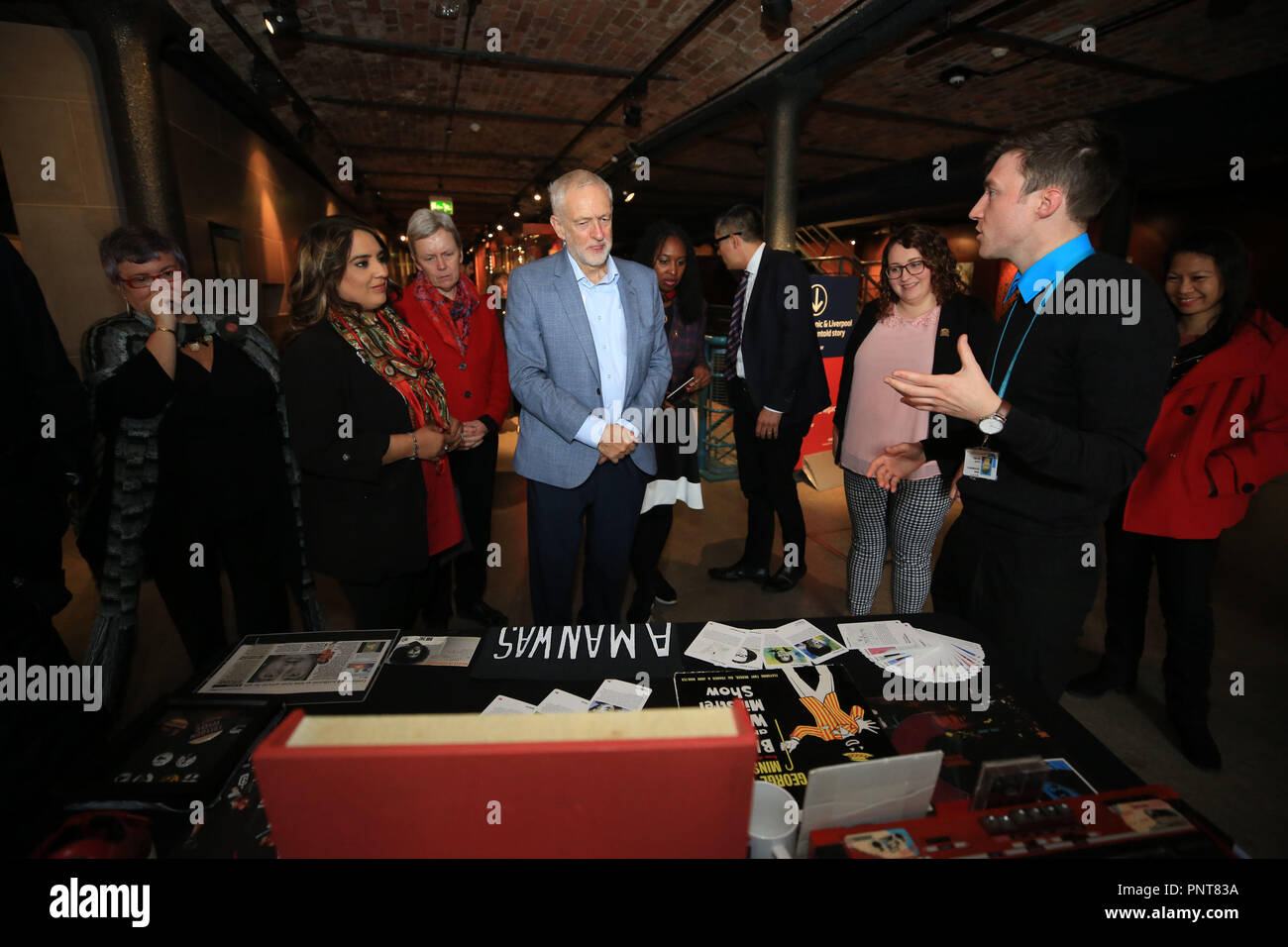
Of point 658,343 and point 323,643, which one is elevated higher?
point 658,343

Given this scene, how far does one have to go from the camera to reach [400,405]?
183 cm

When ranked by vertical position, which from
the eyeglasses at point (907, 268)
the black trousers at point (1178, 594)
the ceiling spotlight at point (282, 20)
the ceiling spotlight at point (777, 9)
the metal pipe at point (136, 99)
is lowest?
the black trousers at point (1178, 594)

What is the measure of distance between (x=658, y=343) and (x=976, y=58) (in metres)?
6.00

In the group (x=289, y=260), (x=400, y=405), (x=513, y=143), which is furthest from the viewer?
(x=513, y=143)

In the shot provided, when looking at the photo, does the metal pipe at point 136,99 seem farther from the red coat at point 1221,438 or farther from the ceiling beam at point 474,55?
the red coat at point 1221,438

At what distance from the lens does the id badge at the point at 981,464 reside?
1.38m

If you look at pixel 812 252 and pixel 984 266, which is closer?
pixel 984 266

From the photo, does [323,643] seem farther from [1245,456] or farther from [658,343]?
[1245,456]

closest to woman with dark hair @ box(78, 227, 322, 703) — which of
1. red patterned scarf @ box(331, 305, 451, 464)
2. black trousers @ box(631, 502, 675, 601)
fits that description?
red patterned scarf @ box(331, 305, 451, 464)

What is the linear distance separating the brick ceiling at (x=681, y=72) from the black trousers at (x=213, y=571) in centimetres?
435

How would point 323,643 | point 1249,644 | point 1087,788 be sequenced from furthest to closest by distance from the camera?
1. point 1249,644
2. point 323,643
3. point 1087,788

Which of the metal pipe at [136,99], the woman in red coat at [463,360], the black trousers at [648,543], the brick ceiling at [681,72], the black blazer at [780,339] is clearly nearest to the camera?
the woman in red coat at [463,360]

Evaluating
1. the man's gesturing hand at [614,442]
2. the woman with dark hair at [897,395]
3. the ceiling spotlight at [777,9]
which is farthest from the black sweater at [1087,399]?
the ceiling spotlight at [777,9]

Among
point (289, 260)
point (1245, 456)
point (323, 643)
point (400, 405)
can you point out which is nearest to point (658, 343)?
point (400, 405)
